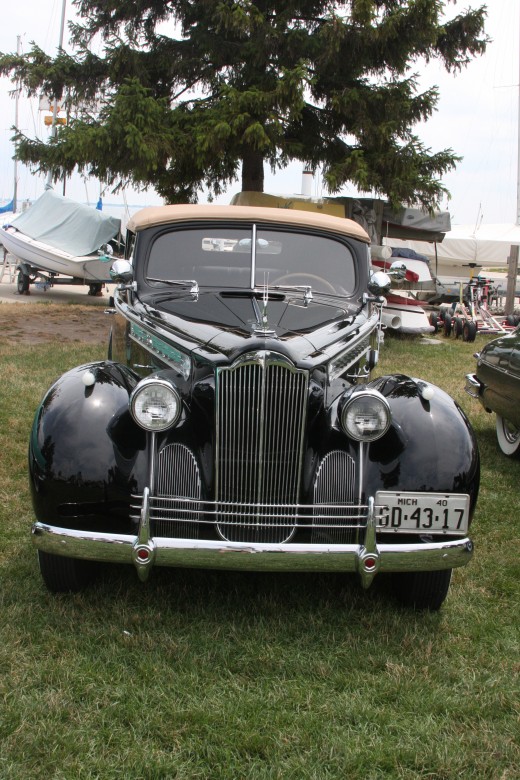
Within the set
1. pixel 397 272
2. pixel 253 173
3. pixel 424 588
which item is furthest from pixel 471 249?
pixel 424 588

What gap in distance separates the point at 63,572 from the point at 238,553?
37.6 inches

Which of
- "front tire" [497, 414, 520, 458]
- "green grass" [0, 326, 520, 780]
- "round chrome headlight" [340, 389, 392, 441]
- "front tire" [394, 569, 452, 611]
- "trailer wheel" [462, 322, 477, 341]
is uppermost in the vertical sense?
"trailer wheel" [462, 322, 477, 341]

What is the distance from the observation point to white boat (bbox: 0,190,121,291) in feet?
57.3

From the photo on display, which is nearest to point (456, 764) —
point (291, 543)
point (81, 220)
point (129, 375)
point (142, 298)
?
point (291, 543)

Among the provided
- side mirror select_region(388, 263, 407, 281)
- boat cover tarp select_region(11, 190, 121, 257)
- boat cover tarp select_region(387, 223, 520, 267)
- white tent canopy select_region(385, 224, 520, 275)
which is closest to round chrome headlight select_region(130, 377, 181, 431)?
side mirror select_region(388, 263, 407, 281)

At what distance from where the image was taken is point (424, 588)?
11.4 feet

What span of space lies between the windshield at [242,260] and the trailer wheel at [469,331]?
1033cm

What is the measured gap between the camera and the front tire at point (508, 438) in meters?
6.29

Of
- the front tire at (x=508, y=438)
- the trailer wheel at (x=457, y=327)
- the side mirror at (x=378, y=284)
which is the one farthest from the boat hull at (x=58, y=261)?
the side mirror at (x=378, y=284)

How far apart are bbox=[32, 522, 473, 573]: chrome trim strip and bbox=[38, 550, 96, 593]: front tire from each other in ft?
0.94

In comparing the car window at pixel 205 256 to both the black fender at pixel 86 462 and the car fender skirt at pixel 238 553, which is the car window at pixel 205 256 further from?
the car fender skirt at pixel 238 553

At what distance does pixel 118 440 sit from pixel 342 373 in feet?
4.09

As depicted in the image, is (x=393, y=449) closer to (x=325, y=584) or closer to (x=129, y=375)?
(x=325, y=584)

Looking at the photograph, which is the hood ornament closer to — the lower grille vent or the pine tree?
the lower grille vent
